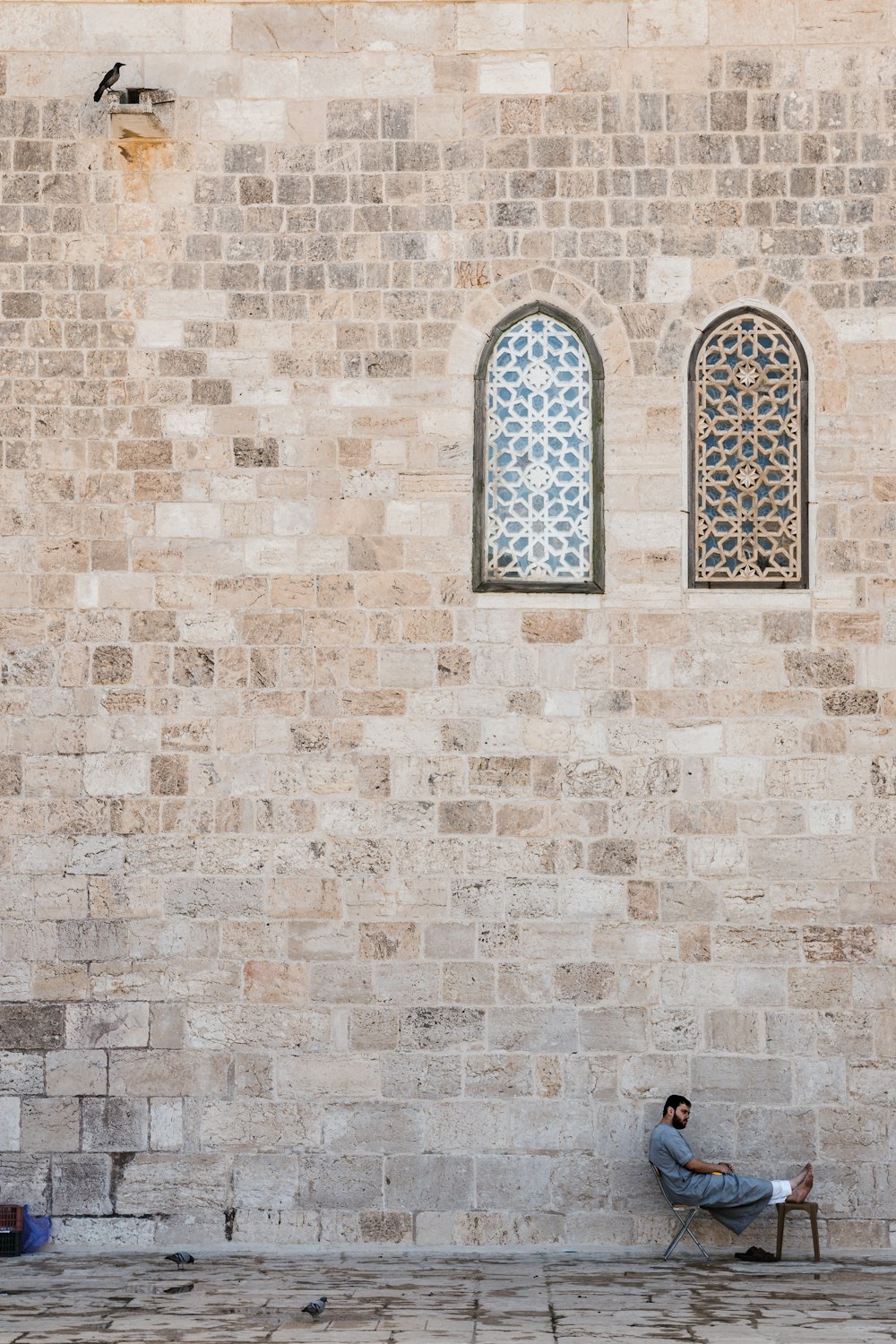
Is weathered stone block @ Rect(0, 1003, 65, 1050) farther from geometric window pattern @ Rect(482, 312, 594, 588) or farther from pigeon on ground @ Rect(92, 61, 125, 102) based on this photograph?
pigeon on ground @ Rect(92, 61, 125, 102)

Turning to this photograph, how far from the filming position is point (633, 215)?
658cm

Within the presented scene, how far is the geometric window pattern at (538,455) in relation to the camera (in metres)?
6.59

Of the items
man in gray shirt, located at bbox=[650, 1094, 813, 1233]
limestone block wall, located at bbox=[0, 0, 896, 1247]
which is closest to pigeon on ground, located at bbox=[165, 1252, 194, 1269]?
limestone block wall, located at bbox=[0, 0, 896, 1247]

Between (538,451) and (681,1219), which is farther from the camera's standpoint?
(538,451)

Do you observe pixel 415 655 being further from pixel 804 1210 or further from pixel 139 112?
pixel 804 1210

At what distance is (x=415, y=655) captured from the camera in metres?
6.51

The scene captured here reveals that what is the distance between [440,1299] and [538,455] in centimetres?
351

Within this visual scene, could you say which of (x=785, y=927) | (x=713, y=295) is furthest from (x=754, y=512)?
(x=785, y=927)

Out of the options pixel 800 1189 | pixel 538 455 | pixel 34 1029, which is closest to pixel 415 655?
pixel 538 455

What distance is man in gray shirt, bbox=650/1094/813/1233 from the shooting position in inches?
237

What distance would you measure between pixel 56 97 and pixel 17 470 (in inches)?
67.1

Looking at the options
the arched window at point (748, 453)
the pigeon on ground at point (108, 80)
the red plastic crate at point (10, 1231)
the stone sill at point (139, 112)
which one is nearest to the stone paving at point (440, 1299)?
the red plastic crate at point (10, 1231)

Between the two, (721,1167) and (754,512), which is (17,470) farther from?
(721,1167)

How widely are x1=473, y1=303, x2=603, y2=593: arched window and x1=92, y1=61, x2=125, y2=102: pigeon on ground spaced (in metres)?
1.99
